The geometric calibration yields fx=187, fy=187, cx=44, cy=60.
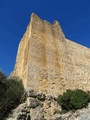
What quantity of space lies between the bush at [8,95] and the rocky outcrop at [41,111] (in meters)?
0.48

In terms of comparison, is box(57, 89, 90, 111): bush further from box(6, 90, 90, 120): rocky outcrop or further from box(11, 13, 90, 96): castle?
box(11, 13, 90, 96): castle

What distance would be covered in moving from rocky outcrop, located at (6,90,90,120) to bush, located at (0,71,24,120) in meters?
0.48

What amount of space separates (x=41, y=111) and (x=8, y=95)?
2.15 meters

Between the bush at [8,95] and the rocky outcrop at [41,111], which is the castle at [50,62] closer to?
the bush at [8,95]

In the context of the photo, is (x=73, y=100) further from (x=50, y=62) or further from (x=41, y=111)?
(x=50, y=62)

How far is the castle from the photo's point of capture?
1330 centimetres

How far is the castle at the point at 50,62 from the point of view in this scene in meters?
13.3

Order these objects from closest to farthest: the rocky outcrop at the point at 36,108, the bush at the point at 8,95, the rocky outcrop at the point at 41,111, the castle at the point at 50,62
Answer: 1. the rocky outcrop at the point at 41,111
2. the rocky outcrop at the point at 36,108
3. the bush at the point at 8,95
4. the castle at the point at 50,62

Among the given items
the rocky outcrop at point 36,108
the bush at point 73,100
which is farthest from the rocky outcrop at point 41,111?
the bush at point 73,100

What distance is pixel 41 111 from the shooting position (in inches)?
431

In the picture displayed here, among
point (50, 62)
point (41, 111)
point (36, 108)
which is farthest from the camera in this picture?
point (50, 62)

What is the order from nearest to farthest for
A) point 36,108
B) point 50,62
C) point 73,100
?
1. point 36,108
2. point 73,100
3. point 50,62

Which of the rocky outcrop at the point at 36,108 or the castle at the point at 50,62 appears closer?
the rocky outcrop at the point at 36,108

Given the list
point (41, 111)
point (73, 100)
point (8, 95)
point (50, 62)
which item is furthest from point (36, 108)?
point (50, 62)
